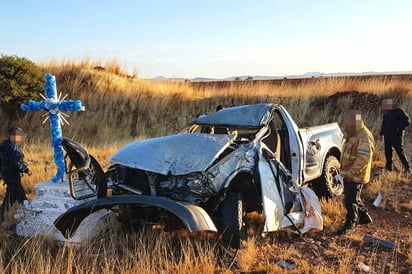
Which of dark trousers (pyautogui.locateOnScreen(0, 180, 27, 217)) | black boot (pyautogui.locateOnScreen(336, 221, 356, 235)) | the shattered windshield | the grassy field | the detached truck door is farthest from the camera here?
dark trousers (pyautogui.locateOnScreen(0, 180, 27, 217))

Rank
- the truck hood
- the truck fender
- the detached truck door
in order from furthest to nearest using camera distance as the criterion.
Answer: the detached truck door < the truck hood < the truck fender

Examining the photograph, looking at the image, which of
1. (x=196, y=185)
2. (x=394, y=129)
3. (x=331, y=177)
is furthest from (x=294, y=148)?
(x=394, y=129)

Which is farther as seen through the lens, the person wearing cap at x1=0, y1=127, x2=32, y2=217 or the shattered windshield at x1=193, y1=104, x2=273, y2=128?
the person wearing cap at x1=0, y1=127, x2=32, y2=217

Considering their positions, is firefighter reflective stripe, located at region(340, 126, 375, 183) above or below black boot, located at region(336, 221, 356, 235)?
above

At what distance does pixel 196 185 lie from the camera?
5043 mm

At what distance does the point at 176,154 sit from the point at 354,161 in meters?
2.47

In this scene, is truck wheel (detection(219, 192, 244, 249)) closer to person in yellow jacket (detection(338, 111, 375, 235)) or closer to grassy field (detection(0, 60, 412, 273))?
grassy field (detection(0, 60, 412, 273))

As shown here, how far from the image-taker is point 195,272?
4.45 meters

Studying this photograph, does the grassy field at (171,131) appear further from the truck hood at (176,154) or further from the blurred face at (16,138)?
the blurred face at (16,138)

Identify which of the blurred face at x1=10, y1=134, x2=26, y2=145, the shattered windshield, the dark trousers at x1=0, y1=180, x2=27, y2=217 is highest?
the shattered windshield

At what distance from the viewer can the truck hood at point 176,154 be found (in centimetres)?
509

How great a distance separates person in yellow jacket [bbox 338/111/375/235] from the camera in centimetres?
598

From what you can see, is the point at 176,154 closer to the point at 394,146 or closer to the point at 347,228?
the point at 347,228

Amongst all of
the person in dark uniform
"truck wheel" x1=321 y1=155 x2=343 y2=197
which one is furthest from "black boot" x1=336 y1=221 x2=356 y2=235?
the person in dark uniform
